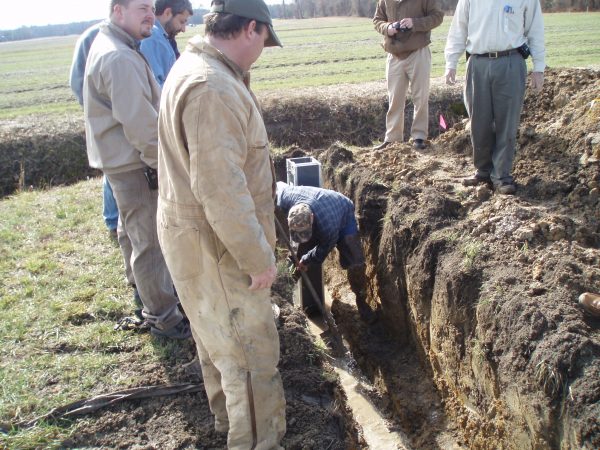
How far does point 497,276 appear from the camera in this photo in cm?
353

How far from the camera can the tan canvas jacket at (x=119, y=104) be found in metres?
3.10

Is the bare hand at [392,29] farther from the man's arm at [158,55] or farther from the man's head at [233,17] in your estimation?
the man's head at [233,17]

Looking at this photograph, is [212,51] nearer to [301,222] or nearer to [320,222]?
[301,222]

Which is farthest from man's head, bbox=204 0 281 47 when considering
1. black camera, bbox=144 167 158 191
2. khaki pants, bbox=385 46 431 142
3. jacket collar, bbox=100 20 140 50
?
khaki pants, bbox=385 46 431 142

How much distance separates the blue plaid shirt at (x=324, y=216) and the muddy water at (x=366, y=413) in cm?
100

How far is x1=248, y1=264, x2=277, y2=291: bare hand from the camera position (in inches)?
89.4

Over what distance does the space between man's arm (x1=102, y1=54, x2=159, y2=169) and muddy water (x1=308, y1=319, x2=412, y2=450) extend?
101 inches

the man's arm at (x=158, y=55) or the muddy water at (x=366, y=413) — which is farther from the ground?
the man's arm at (x=158, y=55)

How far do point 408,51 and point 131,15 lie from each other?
12.5ft

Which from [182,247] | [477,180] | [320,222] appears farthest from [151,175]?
[477,180]

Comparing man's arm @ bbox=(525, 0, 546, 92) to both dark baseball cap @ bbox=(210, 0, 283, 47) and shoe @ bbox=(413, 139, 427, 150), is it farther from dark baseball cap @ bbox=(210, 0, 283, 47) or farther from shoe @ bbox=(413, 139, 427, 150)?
dark baseball cap @ bbox=(210, 0, 283, 47)

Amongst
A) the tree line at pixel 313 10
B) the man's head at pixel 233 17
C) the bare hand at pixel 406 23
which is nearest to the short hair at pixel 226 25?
the man's head at pixel 233 17

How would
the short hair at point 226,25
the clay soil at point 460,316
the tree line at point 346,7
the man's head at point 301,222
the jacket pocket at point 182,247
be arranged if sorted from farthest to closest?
the tree line at point 346,7 < the man's head at point 301,222 < the clay soil at point 460,316 < the jacket pocket at point 182,247 < the short hair at point 226,25

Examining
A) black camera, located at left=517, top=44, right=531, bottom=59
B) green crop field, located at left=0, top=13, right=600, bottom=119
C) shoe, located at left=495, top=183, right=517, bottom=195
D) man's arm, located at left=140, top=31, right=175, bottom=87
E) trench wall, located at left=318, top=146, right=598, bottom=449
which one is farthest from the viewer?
green crop field, located at left=0, top=13, right=600, bottom=119
